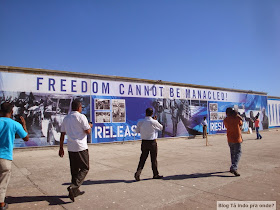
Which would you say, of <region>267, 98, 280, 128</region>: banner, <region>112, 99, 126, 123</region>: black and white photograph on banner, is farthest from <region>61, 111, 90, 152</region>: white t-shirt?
<region>267, 98, 280, 128</region>: banner

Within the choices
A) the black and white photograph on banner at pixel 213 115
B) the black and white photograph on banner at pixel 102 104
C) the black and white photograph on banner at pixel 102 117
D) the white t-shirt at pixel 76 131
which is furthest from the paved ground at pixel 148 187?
the black and white photograph on banner at pixel 213 115

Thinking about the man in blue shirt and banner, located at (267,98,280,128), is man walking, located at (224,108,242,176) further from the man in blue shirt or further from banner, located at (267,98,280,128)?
banner, located at (267,98,280,128)

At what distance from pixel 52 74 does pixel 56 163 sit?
6125mm

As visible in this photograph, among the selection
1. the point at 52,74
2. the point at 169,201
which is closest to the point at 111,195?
the point at 169,201

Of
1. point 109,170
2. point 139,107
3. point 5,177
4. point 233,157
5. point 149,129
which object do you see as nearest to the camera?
point 5,177

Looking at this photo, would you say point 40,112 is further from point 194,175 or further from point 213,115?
point 213,115

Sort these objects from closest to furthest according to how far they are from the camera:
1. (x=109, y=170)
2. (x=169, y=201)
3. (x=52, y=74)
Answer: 1. (x=169, y=201)
2. (x=109, y=170)
3. (x=52, y=74)

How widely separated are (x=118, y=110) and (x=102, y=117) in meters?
1.25

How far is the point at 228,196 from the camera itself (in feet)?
13.9

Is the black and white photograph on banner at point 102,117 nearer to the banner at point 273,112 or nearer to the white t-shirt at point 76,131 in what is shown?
the white t-shirt at point 76,131

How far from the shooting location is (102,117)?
13.9 metres

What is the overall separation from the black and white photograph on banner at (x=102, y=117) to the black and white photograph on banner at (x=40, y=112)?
6.11 ft

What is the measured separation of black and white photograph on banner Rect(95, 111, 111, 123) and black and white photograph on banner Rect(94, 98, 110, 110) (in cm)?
32

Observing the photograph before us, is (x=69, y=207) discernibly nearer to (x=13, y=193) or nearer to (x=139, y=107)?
(x=13, y=193)
